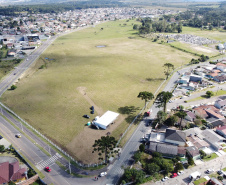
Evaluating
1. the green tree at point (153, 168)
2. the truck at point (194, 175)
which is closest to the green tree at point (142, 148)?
the green tree at point (153, 168)

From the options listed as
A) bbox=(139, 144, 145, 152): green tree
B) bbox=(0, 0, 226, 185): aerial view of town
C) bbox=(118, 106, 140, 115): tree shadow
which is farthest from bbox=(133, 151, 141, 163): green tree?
bbox=(118, 106, 140, 115): tree shadow

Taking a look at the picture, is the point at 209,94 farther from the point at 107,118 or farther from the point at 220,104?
the point at 107,118

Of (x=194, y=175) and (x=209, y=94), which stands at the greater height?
(x=209, y=94)

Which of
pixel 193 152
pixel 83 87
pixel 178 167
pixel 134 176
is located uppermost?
pixel 83 87

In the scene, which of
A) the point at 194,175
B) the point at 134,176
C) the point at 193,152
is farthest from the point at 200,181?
the point at 134,176

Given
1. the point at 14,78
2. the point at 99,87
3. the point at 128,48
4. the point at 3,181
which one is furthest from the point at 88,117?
the point at 128,48

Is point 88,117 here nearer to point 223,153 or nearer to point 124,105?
point 124,105

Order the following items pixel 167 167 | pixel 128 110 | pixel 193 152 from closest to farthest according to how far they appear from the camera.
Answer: pixel 167 167, pixel 193 152, pixel 128 110
